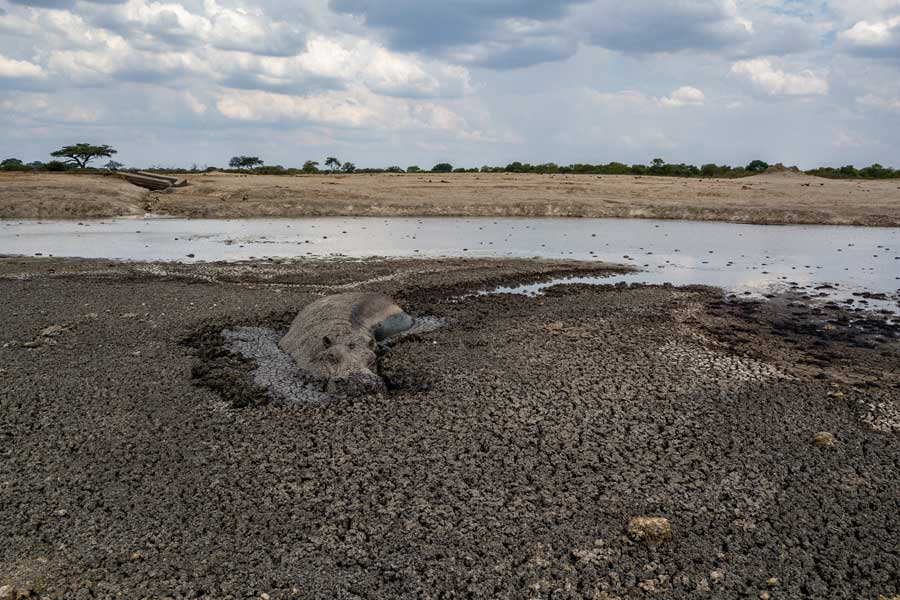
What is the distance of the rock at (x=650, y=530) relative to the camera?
668 cm

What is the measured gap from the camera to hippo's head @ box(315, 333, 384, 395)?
10.5m

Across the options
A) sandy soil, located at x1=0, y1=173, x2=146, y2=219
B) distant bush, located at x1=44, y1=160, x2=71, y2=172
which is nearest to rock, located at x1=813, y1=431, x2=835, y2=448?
A: sandy soil, located at x1=0, y1=173, x2=146, y2=219

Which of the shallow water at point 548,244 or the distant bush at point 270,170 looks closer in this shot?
the shallow water at point 548,244

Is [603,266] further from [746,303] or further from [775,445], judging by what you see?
[775,445]

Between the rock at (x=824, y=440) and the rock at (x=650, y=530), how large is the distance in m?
3.50

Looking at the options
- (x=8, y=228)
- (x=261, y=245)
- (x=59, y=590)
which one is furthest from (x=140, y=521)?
(x=8, y=228)

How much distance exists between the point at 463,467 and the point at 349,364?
12.0 feet

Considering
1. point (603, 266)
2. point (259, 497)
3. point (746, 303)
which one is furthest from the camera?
point (603, 266)

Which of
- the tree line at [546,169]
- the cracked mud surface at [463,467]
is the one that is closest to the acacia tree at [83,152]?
the tree line at [546,169]

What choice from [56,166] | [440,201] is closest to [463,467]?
[440,201]

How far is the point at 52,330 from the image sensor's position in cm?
1365

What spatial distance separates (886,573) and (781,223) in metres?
42.4

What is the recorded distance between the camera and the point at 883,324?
52.4 feet

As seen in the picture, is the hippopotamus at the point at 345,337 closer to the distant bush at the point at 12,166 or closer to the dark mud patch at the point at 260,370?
the dark mud patch at the point at 260,370
